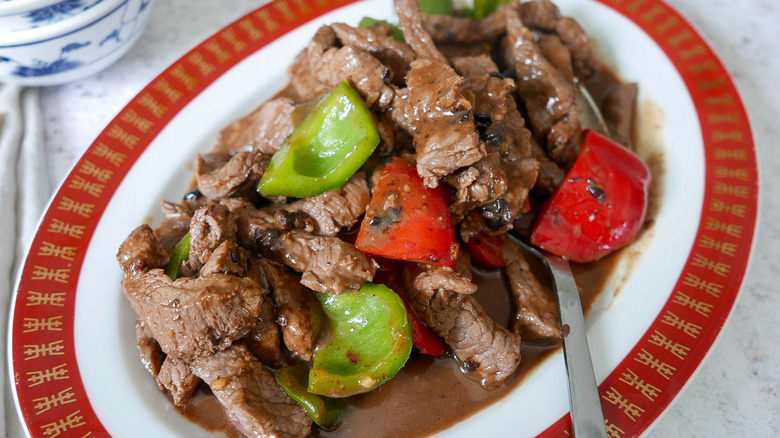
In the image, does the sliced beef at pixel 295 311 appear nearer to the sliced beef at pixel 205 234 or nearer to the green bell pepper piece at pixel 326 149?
the sliced beef at pixel 205 234

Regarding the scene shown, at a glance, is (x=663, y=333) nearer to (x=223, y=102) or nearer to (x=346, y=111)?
(x=346, y=111)

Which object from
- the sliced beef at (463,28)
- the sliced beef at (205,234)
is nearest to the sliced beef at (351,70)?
the sliced beef at (463,28)

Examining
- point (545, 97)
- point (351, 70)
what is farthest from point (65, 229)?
point (545, 97)

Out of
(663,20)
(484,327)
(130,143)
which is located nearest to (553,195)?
(484,327)

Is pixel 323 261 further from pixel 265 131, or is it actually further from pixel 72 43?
pixel 72 43

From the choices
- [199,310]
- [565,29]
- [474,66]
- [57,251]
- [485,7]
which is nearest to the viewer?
[199,310]

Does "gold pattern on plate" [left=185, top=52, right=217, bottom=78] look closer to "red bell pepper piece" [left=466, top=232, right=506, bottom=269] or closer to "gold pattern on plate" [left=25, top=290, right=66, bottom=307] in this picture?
"gold pattern on plate" [left=25, top=290, right=66, bottom=307]
